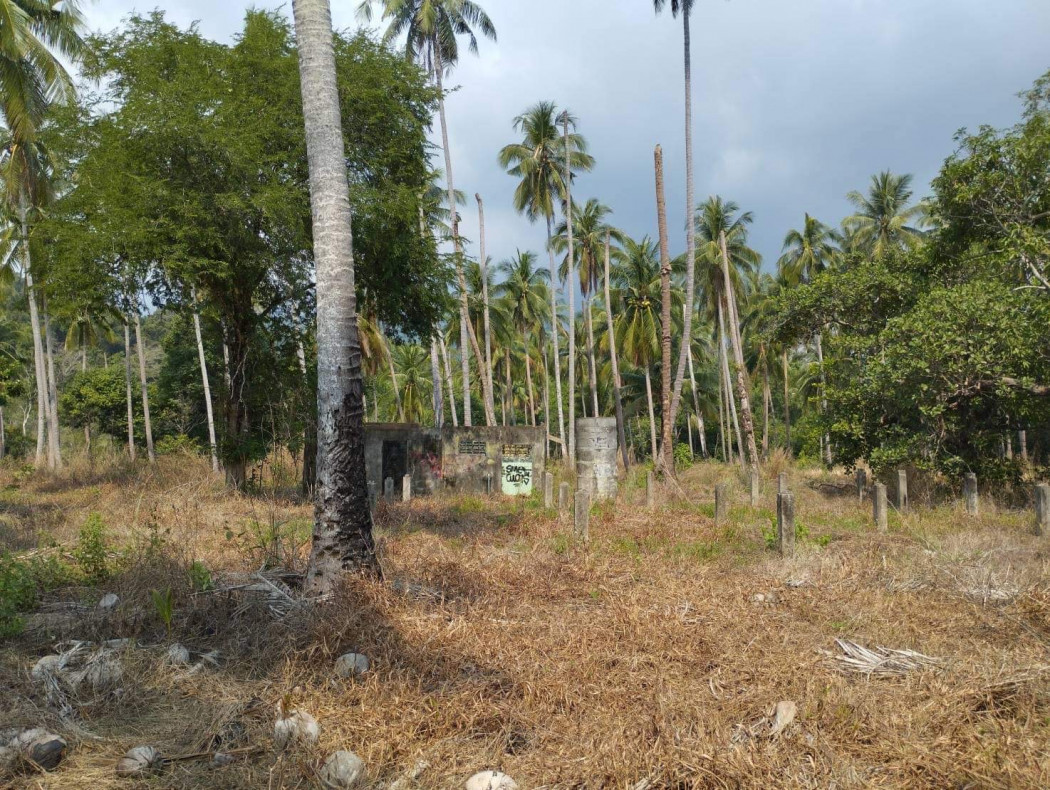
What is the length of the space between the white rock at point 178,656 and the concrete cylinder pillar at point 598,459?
1167 centimetres

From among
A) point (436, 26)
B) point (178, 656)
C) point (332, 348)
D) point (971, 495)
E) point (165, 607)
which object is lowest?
point (971, 495)

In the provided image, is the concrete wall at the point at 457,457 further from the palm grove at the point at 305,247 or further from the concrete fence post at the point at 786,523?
the concrete fence post at the point at 786,523

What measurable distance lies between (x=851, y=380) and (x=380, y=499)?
10590 millimetres

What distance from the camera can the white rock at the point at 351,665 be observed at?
16.4 feet

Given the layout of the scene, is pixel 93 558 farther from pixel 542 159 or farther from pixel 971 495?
pixel 542 159

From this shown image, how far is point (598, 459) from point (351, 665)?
11.8 meters

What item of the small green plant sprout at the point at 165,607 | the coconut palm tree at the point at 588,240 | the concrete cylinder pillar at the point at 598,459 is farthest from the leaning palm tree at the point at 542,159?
the small green plant sprout at the point at 165,607

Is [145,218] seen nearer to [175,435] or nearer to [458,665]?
[458,665]

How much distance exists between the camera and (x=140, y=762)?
3729 mm

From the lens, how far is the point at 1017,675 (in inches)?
176

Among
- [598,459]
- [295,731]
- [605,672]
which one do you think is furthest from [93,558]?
[598,459]

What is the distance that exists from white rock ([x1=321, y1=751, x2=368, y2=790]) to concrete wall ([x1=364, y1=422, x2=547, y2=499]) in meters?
14.1

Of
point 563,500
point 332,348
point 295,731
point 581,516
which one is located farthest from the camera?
point 563,500

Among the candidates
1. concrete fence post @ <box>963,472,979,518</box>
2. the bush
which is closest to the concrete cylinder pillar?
concrete fence post @ <box>963,472,979,518</box>
